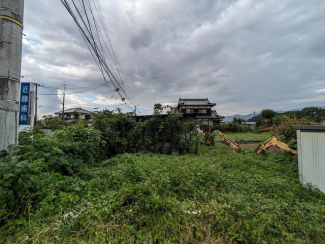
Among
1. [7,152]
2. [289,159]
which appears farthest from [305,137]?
[7,152]

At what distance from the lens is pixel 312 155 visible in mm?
3207

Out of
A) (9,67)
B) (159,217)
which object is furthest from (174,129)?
(9,67)

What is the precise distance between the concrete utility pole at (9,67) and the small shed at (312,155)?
5.48 m

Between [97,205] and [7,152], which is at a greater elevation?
[7,152]

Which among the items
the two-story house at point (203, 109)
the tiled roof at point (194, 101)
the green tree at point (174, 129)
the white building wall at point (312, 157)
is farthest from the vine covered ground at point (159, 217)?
the tiled roof at point (194, 101)

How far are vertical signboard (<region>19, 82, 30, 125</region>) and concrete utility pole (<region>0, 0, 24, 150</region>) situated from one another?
1712 mm

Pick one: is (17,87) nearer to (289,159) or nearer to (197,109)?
(289,159)

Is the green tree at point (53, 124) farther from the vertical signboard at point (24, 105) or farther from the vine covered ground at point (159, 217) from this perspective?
the vine covered ground at point (159, 217)

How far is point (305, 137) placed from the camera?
10.9 feet

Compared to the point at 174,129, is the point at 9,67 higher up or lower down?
higher up

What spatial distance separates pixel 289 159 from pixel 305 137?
8.76 feet

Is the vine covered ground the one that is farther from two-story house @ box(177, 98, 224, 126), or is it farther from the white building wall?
two-story house @ box(177, 98, 224, 126)

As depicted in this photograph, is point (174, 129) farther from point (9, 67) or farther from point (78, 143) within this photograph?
point (9, 67)

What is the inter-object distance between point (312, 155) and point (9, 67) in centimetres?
574
